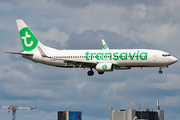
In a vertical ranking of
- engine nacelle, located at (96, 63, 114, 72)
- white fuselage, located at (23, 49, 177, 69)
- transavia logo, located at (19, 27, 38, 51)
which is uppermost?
transavia logo, located at (19, 27, 38, 51)

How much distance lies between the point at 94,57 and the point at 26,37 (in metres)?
21.4

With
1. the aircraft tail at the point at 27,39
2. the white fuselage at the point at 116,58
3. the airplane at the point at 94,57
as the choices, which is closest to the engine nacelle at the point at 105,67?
the airplane at the point at 94,57

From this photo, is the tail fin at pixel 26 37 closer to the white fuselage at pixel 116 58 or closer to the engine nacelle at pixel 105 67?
the white fuselage at pixel 116 58

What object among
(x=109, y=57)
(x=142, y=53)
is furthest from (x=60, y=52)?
(x=142, y=53)

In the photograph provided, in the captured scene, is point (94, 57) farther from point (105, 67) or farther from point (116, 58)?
point (116, 58)

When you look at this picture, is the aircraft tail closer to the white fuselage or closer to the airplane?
the airplane

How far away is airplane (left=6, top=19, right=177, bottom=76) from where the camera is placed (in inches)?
3447

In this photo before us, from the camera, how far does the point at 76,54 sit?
94.4 metres

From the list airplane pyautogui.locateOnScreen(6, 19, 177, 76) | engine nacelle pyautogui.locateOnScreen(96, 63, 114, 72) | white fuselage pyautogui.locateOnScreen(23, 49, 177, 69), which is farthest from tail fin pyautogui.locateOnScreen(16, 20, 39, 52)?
engine nacelle pyautogui.locateOnScreen(96, 63, 114, 72)

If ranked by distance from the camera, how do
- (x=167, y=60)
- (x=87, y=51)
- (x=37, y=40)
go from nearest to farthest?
(x=167, y=60)
(x=87, y=51)
(x=37, y=40)

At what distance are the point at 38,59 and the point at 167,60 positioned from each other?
108 ft

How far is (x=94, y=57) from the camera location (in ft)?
301

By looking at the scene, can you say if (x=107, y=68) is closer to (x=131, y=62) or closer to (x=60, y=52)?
(x=131, y=62)

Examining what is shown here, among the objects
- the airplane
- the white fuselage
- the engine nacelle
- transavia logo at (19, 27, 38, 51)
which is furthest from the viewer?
transavia logo at (19, 27, 38, 51)
